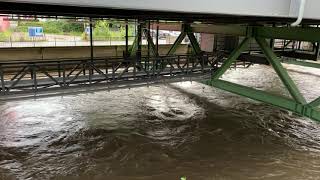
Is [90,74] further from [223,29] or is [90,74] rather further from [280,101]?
[280,101]

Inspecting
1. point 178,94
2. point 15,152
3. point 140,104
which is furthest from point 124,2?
point 178,94

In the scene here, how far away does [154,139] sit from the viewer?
32.1 ft

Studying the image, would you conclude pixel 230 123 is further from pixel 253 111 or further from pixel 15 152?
pixel 15 152

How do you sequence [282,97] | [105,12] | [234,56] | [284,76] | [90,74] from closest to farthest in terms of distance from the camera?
[105,12] → [284,76] → [282,97] → [90,74] → [234,56]

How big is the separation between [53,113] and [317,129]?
10292 millimetres

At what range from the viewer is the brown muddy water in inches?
312

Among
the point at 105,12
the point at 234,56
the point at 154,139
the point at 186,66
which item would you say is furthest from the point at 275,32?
the point at 154,139

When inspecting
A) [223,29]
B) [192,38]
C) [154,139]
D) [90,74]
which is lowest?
[154,139]

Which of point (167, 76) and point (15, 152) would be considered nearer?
point (15, 152)

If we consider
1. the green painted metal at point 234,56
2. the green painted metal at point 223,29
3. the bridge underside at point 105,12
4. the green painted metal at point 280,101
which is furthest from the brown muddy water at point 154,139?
the bridge underside at point 105,12

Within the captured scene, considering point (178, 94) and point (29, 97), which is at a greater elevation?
point (29, 97)

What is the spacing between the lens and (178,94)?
15.0 metres

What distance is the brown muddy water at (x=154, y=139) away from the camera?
7934mm

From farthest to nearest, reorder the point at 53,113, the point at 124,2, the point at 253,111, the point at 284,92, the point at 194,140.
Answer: the point at 284,92 → the point at 253,111 → the point at 53,113 → the point at 194,140 → the point at 124,2
